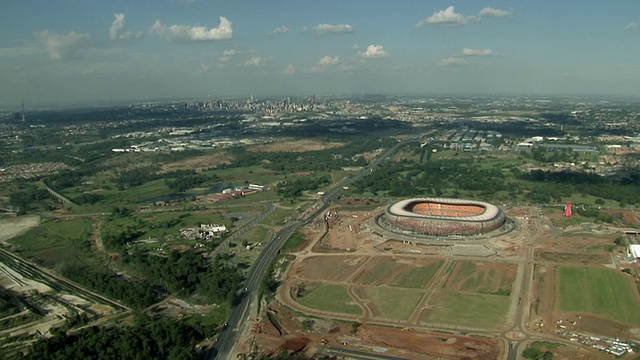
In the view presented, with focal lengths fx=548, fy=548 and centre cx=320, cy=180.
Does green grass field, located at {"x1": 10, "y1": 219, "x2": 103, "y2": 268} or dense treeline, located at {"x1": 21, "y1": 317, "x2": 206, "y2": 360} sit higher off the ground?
dense treeline, located at {"x1": 21, "y1": 317, "x2": 206, "y2": 360}

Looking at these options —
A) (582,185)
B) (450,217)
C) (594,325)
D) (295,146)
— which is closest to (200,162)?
(295,146)

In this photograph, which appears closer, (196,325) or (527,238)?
(196,325)

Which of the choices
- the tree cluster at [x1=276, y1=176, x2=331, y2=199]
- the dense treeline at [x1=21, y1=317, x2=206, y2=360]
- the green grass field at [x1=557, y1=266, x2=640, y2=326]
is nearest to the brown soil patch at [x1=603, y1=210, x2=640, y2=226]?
the green grass field at [x1=557, y1=266, x2=640, y2=326]

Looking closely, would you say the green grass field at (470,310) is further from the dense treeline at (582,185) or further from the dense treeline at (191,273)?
the dense treeline at (582,185)

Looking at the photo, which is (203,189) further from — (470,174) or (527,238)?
(527,238)

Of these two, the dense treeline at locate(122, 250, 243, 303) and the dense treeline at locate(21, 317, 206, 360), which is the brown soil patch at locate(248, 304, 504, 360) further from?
the dense treeline at locate(122, 250, 243, 303)

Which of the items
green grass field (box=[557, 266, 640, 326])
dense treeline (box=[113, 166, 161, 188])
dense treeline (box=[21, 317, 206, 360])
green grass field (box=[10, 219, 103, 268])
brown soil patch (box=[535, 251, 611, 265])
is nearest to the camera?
dense treeline (box=[21, 317, 206, 360])

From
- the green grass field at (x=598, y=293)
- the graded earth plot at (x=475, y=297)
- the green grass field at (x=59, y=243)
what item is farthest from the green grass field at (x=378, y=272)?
the green grass field at (x=59, y=243)

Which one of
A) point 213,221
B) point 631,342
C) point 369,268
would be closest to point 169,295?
point 369,268
